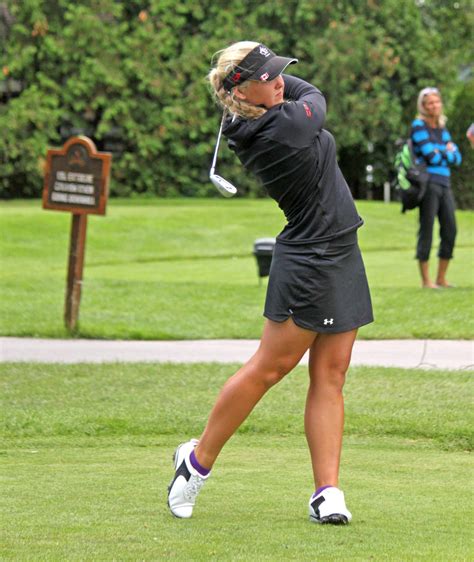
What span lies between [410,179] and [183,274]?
446 cm

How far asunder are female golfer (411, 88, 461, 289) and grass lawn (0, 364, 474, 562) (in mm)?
4473

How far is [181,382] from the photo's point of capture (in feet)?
29.3

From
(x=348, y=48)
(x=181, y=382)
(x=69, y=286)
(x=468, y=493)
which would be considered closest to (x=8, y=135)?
(x=348, y=48)

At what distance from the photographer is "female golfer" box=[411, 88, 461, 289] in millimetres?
13273

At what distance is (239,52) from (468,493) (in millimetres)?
2046

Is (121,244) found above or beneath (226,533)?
beneath

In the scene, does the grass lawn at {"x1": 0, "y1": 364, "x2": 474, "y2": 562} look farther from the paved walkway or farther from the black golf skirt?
the black golf skirt

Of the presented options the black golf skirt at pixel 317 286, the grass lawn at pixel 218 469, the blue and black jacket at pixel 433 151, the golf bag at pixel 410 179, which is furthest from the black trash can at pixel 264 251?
the black golf skirt at pixel 317 286

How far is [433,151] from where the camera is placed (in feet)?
43.5

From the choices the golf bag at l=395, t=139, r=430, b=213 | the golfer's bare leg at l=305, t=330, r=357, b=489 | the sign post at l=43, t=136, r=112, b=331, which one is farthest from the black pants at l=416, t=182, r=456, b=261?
the golfer's bare leg at l=305, t=330, r=357, b=489

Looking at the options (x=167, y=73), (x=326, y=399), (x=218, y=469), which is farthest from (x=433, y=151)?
(x=167, y=73)

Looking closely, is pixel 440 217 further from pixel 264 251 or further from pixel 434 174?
pixel 264 251

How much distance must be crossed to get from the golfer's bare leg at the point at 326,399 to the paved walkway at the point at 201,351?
449 cm

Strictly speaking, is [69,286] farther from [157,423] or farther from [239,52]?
[239,52]
